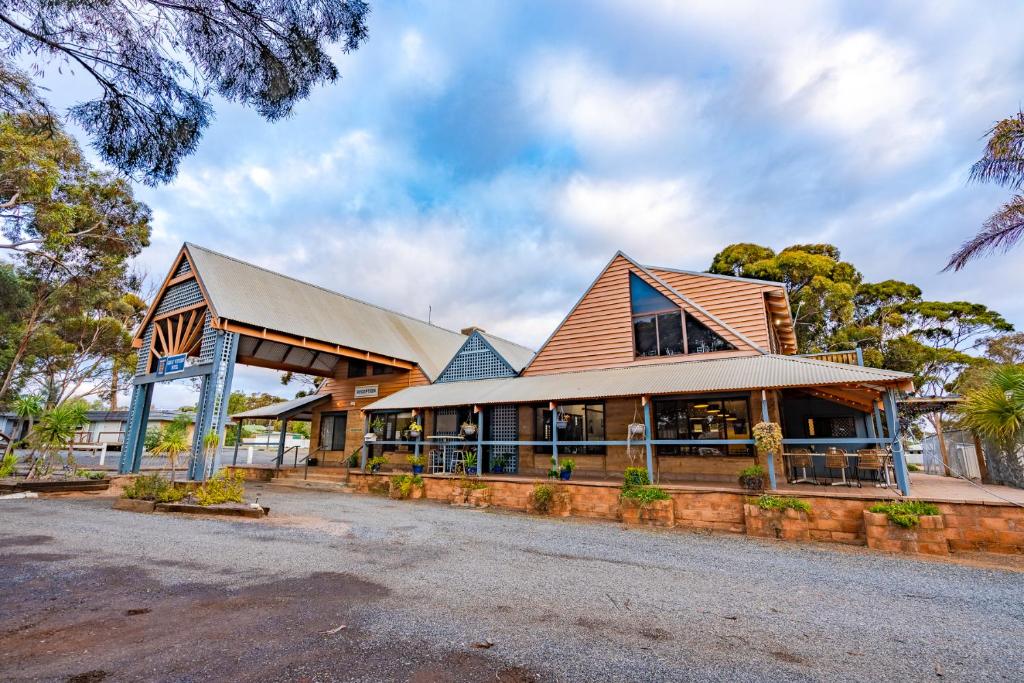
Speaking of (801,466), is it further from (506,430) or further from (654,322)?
(506,430)

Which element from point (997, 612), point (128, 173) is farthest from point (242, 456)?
point (997, 612)

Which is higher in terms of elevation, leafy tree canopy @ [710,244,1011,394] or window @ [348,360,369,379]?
leafy tree canopy @ [710,244,1011,394]

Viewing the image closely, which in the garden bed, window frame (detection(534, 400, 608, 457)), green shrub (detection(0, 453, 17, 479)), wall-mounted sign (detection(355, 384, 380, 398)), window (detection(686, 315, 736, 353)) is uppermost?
window (detection(686, 315, 736, 353))

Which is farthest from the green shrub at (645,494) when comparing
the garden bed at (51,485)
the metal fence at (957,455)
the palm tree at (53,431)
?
the palm tree at (53,431)

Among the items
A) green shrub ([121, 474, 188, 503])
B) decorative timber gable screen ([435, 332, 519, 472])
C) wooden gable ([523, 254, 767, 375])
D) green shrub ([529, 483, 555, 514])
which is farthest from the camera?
decorative timber gable screen ([435, 332, 519, 472])

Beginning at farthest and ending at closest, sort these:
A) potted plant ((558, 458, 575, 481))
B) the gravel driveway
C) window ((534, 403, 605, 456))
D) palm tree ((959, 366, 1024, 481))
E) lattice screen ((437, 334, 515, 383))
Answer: lattice screen ((437, 334, 515, 383)) < window ((534, 403, 605, 456)) < potted plant ((558, 458, 575, 481)) < palm tree ((959, 366, 1024, 481)) < the gravel driveway

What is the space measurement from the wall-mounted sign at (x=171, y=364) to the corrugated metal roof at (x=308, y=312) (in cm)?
275

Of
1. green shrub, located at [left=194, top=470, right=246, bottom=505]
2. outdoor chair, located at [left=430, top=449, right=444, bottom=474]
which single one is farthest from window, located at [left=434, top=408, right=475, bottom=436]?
green shrub, located at [left=194, top=470, right=246, bottom=505]

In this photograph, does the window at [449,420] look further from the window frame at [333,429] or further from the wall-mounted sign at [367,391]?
the window frame at [333,429]

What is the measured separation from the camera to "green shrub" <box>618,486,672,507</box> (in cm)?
918

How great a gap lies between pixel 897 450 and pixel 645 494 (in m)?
4.53

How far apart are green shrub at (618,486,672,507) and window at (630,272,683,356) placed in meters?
5.14

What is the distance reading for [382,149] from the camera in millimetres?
14797

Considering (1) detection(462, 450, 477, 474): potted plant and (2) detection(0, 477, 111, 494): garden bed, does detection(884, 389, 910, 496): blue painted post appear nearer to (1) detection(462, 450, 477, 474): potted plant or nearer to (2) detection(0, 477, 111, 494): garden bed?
(1) detection(462, 450, 477, 474): potted plant
